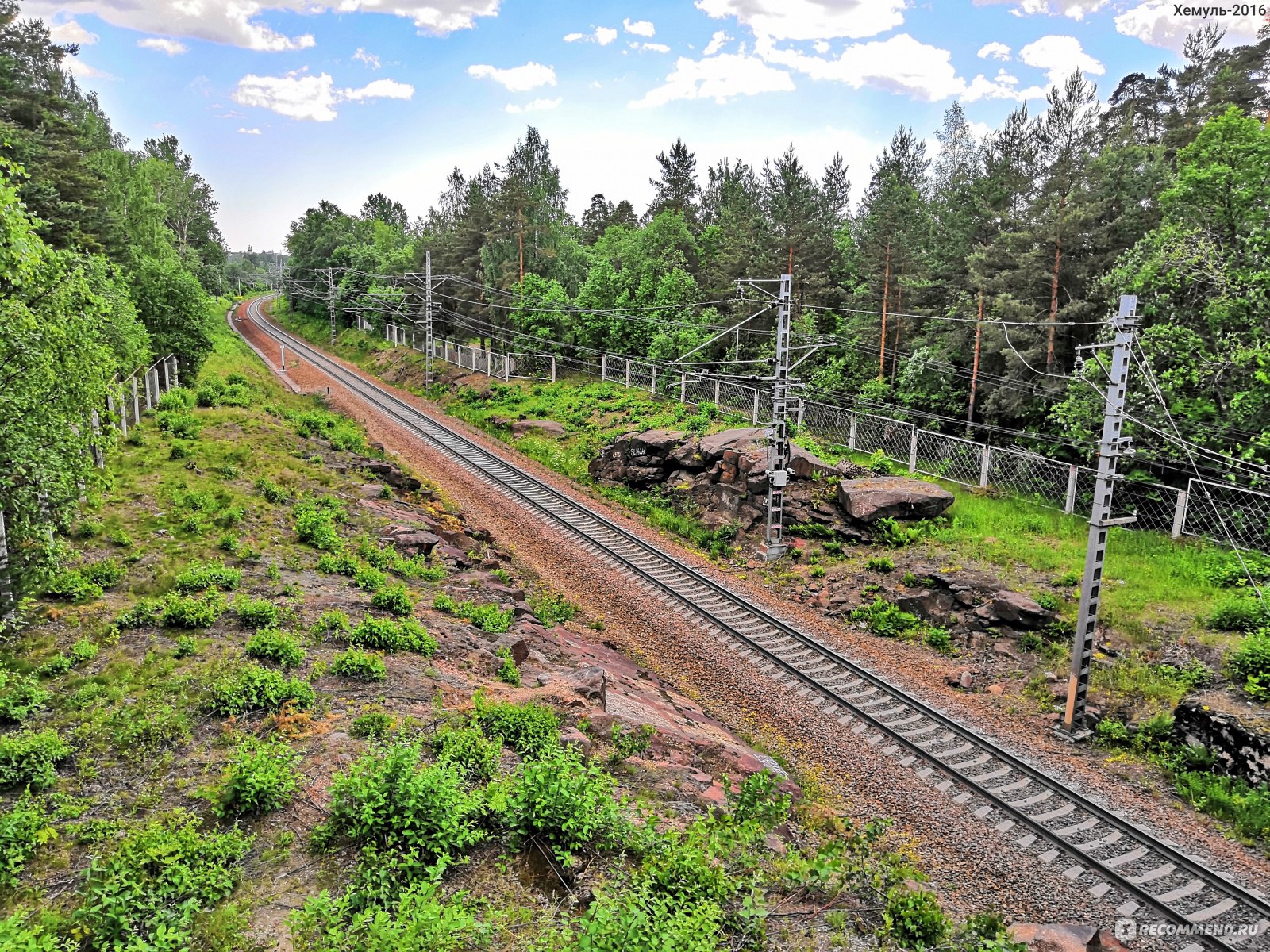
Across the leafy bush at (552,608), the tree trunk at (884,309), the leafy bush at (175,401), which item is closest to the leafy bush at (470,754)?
the leafy bush at (552,608)

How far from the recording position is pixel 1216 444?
18750 mm

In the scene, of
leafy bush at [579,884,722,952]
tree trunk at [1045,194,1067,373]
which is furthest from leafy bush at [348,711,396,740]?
tree trunk at [1045,194,1067,373]

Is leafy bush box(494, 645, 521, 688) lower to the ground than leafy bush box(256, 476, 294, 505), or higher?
lower

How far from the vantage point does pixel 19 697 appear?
30.0 ft

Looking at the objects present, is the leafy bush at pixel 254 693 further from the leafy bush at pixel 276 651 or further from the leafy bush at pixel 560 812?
the leafy bush at pixel 560 812

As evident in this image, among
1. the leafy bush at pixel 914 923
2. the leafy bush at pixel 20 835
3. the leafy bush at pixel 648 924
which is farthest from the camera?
the leafy bush at pixel 914 923

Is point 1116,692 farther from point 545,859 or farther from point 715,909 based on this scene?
point 545,859

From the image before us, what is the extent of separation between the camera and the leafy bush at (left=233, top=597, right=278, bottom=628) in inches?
485

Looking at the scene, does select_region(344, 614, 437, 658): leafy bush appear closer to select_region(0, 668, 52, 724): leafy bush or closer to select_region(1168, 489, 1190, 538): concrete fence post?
select_region(0, 668, 52, 724): leafy bush

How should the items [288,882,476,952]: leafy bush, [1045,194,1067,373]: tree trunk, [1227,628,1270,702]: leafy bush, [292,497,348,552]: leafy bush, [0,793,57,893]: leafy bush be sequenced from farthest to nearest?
1. [1045,194,1067,373]: tree trunk
2. [292,497,348,552]: leafy bush
3. [1227,628,1270,702]: leafy bush
4. [0,793,57,893]: leafy bush
5. [288,882,476,952]: leafy bush

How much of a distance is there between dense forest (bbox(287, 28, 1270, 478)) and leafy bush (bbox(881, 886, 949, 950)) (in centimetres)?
796

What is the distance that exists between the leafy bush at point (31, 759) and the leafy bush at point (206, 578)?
499 centimetres

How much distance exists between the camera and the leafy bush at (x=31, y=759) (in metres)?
7.80

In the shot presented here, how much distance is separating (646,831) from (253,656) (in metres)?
6.96
